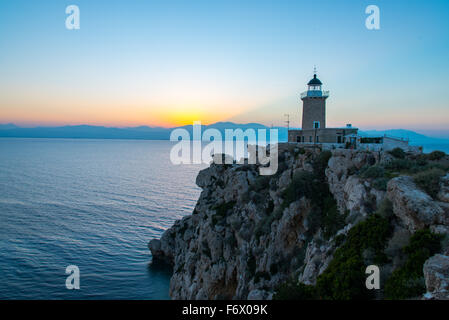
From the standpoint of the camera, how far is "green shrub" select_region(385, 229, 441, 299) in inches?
375

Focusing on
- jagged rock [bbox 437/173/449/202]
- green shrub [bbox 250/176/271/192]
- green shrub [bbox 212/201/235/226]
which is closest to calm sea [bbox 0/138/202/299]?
green shrub [bbox 212/201/235/226]

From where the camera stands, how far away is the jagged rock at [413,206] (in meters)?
11.8

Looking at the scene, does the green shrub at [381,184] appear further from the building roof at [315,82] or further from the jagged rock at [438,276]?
the building roof at [315,82]

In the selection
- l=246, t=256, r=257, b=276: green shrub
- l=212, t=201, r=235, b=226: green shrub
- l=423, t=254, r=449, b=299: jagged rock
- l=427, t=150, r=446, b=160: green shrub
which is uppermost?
l=427, t=150, r=446, b=160: green shrub

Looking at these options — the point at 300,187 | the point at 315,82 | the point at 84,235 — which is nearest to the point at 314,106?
the point at 315,82

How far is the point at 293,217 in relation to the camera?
23.4 meters

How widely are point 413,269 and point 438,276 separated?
6.43ft

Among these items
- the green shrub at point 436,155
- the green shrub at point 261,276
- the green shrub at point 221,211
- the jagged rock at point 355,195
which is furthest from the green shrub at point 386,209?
the green shrub at point 221,211

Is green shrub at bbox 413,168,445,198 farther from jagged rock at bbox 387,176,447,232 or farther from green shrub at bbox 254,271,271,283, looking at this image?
green shrub at bbox 254,271,271,283

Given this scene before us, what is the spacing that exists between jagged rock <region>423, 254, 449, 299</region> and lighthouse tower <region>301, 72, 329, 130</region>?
28782 millimetres

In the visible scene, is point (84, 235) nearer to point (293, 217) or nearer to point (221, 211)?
point (221, 211)

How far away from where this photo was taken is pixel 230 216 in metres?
31.3

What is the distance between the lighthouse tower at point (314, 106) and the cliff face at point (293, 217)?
754 centimetres

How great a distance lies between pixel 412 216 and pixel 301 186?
12.0 meters
